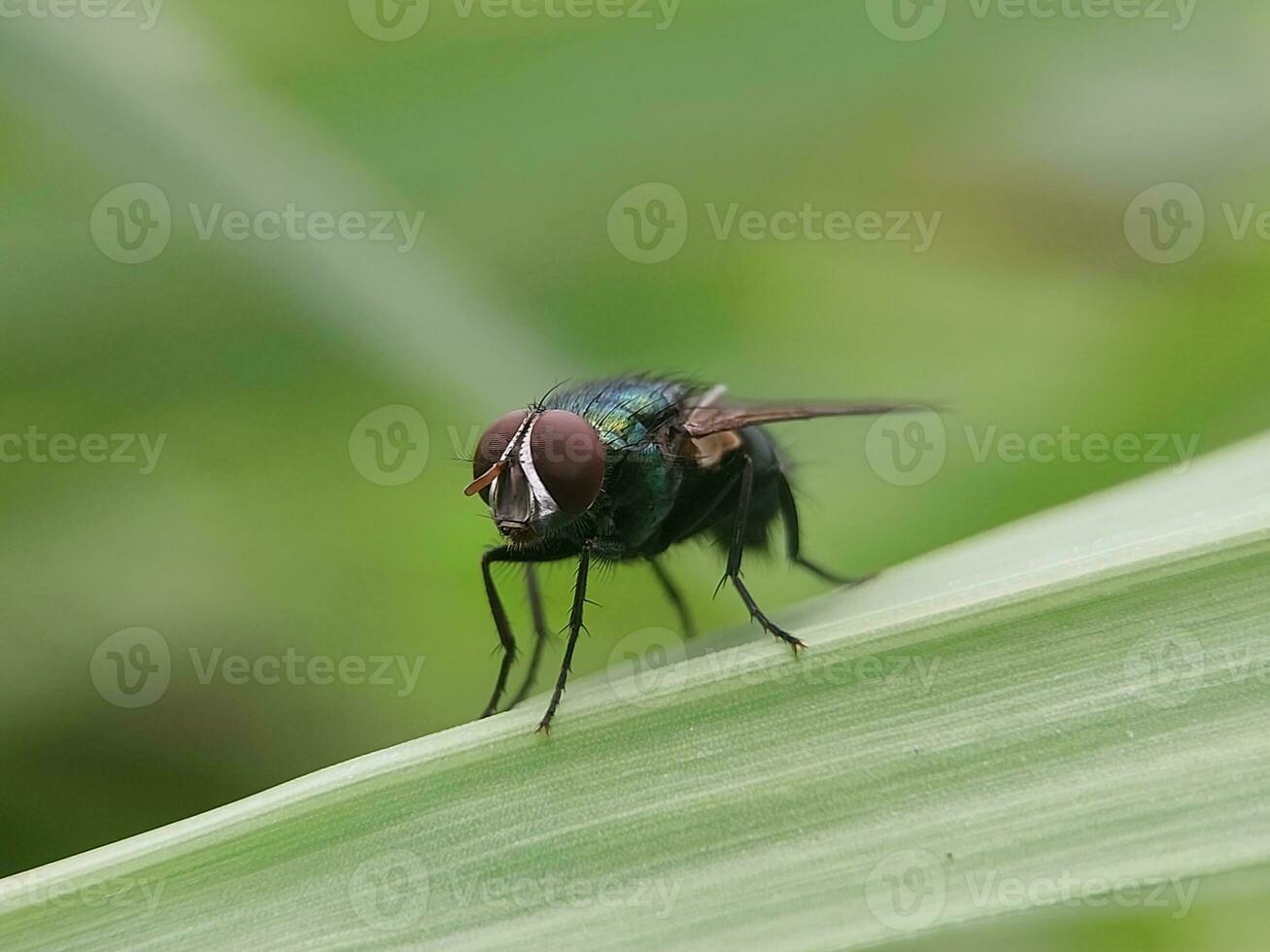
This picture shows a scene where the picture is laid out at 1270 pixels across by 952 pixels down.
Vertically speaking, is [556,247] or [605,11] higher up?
[605,11]

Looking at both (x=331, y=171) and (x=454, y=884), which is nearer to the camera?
(x=454, y=884)

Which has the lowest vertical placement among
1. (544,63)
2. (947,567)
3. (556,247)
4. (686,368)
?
(947,567)

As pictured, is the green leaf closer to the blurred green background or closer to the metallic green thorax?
the metallic green thorax

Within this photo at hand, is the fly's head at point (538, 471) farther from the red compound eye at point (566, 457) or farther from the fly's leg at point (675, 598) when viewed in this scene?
the fly's leg at point (675, 598)

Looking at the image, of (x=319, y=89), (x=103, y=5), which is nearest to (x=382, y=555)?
(x=319, y=89)

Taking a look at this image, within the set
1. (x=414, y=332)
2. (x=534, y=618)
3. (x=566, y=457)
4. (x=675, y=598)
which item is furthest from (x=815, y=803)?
(x=414, y=332)

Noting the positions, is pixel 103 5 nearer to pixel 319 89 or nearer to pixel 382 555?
pixel 319 89

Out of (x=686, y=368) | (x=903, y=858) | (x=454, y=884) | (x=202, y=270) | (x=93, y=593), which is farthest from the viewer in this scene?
(x=686, y=368)

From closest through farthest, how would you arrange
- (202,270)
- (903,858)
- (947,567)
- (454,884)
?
(903,858)
(454,884)
(947,567)
(202,270)
